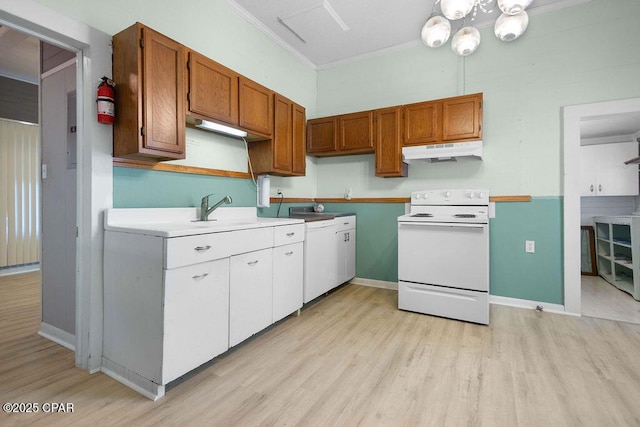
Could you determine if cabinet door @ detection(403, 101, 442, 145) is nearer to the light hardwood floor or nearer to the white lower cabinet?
the light hardwood floor

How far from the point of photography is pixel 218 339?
180 centimetres

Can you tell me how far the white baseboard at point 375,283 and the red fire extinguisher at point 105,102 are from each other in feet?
10.1

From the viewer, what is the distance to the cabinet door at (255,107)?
8.22ft

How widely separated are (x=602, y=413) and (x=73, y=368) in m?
2.99

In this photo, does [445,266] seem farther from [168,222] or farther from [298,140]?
[168,222]

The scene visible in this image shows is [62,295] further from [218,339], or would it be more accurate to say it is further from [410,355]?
[410,355]

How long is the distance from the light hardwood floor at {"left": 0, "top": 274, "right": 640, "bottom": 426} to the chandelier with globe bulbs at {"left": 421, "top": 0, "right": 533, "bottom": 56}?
2188 mm

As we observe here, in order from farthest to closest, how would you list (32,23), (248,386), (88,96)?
(88,96), (248,386), (32,23)

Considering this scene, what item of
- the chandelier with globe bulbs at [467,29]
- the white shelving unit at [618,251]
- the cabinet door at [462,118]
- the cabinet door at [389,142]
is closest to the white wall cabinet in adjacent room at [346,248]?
the cabinet door at [389,142]

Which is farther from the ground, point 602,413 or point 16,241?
point 16,241

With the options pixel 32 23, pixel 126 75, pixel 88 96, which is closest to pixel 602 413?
pixel 126 75

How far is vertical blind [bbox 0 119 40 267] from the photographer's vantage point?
13.2 ft

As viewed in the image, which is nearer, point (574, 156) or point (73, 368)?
point (73, 368)

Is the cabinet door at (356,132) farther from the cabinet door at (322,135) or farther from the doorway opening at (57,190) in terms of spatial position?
the doorway opening at (57,190)
